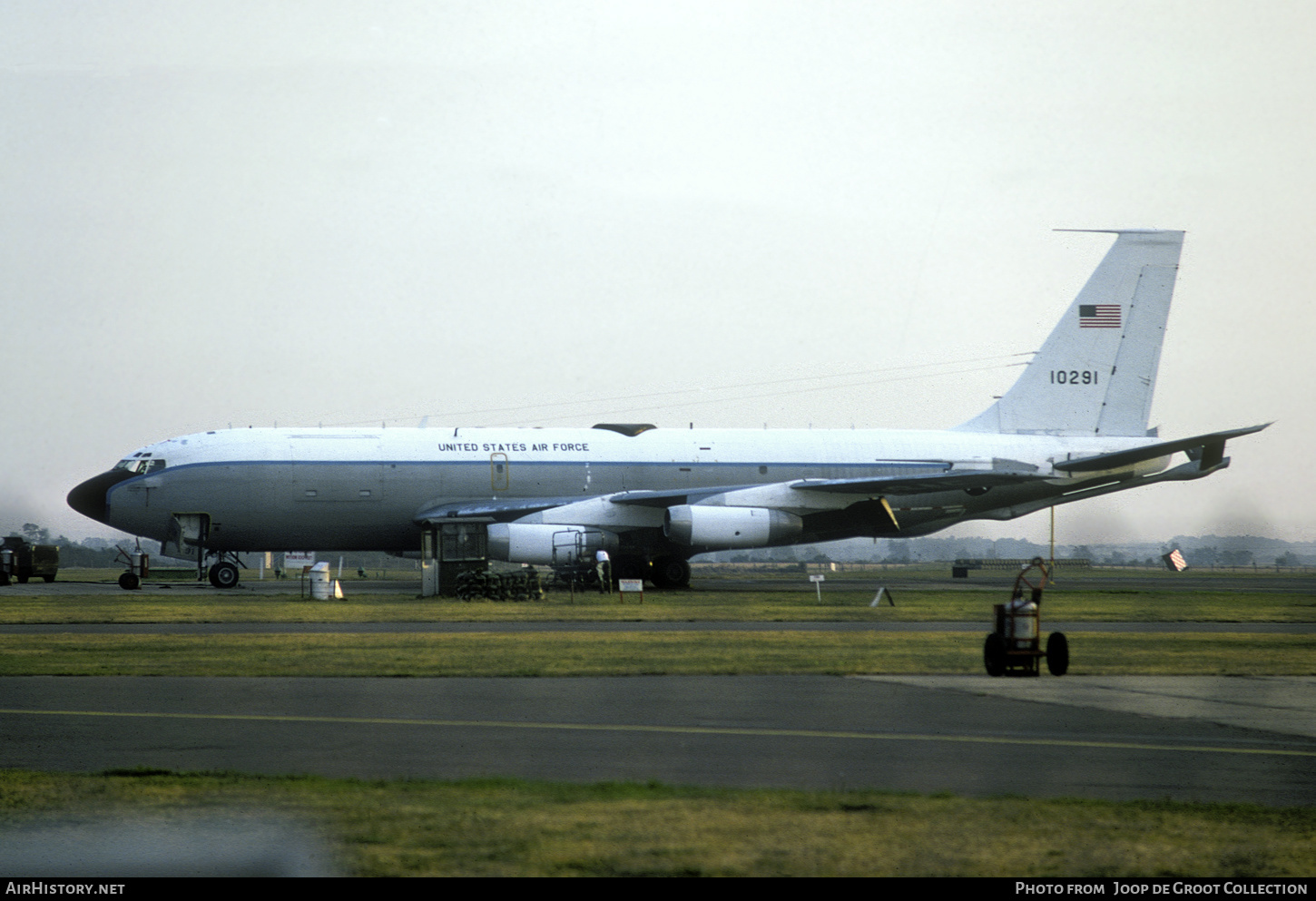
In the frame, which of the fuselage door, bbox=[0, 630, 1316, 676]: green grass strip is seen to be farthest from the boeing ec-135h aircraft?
bbox=[0, 630, 1316, 676]: green grass strip

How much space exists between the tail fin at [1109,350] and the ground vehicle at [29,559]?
42.8 metres

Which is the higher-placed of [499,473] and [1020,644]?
[499,473]

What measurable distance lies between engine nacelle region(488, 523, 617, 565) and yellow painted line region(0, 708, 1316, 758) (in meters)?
24.0

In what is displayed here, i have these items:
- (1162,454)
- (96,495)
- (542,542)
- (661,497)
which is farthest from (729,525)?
(96,495)

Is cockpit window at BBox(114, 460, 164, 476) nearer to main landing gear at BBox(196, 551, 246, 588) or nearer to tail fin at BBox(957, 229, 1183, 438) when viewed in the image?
main landing gear at BBox(196, 551, 246, 588)

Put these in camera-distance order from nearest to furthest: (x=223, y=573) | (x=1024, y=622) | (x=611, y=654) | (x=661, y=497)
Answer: (x=1024, y=622)
(x=611, y=654)
(x=661, y=497)
(x=223, y=573)

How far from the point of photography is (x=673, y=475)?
4291cm

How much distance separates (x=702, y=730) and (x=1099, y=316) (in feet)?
129

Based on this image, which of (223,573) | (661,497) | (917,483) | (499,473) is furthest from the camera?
(223,573)

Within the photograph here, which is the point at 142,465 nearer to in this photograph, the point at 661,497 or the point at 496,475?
the point at 496,475

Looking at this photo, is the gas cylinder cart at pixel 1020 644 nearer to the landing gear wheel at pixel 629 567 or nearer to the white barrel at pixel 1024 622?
the white barrel at pixel 1024 622

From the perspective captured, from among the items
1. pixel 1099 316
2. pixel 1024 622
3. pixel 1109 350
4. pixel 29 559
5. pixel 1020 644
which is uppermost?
pixel 1099 316

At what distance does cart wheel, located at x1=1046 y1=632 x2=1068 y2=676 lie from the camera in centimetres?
1664

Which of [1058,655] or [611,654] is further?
[611,654]
